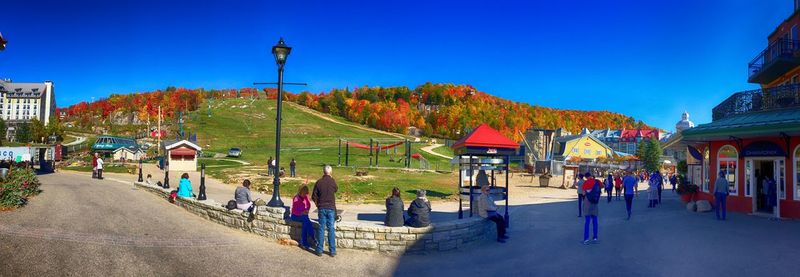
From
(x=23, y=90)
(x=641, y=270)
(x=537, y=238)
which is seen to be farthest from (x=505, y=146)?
(x=23, y=90)

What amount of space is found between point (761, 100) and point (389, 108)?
11539 centimetres

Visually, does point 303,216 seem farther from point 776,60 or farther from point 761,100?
point 776,60

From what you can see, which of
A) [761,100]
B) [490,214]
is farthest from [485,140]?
[761,100]

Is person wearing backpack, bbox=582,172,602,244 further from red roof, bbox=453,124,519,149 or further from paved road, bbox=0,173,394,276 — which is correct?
paved road, bbox=0,173,394,276

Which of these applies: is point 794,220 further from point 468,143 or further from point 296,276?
point 296,276

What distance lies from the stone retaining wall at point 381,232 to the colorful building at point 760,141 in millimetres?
9229

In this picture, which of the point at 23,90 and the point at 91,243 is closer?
the point at 91,243

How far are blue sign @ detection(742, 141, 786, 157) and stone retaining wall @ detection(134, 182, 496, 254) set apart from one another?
377 inches

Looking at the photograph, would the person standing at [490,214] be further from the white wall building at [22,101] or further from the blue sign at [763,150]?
the white wall building at [22,101]

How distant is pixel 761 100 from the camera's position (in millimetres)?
14953

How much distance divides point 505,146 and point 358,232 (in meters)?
5.35

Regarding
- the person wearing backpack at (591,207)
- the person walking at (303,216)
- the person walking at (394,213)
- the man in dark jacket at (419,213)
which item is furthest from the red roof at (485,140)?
the person walking at (303,216)

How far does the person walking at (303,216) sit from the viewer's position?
9.27m

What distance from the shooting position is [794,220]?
13297 millimetres
